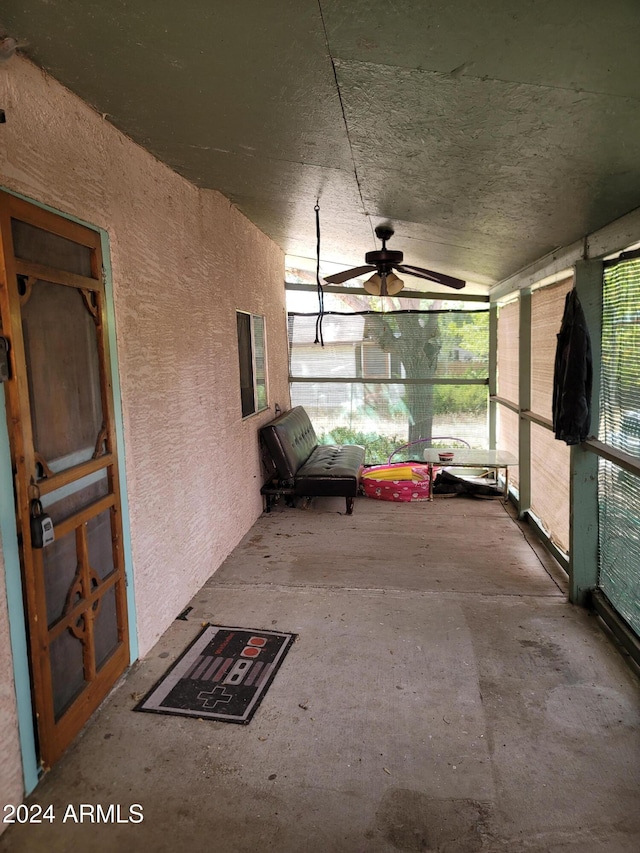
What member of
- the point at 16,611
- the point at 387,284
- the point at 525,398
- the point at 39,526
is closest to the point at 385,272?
the point at 387,284

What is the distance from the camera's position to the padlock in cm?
193

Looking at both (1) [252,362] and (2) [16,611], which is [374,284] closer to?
(1) [252,362]

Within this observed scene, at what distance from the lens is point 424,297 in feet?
22.7

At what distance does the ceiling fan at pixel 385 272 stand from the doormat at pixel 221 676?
8.53ft

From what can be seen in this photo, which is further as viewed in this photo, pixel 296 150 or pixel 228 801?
pixel 296 150

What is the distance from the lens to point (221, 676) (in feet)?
8.91

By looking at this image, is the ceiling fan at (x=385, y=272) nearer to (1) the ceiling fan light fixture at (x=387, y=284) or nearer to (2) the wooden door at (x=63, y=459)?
(1) the ceiling fan light fixture at (x=387, y=284)

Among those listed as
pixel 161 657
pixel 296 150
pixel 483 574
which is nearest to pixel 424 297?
pixel 483 574

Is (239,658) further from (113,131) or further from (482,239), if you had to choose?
(482,239)

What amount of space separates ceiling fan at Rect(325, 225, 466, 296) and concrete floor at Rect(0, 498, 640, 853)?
2.34m

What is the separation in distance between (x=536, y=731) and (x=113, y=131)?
3.35 metres

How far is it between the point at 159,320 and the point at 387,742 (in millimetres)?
2425

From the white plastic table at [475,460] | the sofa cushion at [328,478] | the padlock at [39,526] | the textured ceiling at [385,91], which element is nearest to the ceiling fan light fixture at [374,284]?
the textured ceiling at [385,91]

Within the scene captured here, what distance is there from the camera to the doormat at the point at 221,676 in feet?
8.11
